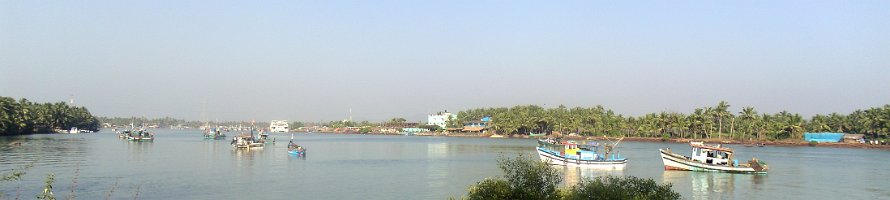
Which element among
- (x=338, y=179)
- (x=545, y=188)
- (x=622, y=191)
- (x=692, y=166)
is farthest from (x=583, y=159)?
→ (x=622, y=191)

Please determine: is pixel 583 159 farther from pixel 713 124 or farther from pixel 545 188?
pixel 713 124

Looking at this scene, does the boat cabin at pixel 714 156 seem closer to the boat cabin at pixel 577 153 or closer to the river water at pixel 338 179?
the river water at pixel 338 179

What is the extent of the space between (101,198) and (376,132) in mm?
164205

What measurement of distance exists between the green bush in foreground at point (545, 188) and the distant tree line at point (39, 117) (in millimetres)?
88051

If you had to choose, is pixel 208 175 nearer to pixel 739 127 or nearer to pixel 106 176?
pixel 106 176

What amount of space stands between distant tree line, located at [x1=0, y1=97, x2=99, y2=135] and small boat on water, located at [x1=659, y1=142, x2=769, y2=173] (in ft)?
264

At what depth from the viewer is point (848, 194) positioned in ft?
108

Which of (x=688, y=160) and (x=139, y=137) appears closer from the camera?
(x=688, y=160)

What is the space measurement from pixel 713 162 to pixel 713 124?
6650 centimetres

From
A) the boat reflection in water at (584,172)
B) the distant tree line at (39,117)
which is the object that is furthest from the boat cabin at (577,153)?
the distant tree line at (39,117)

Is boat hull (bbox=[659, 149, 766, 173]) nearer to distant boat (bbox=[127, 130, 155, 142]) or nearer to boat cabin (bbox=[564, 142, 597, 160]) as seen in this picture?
boat cabin (bbox=[564, 142, 597, 160])

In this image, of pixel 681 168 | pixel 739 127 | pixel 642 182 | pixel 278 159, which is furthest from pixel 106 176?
pixel 739 127

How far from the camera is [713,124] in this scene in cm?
10488

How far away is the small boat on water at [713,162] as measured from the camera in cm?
4188
